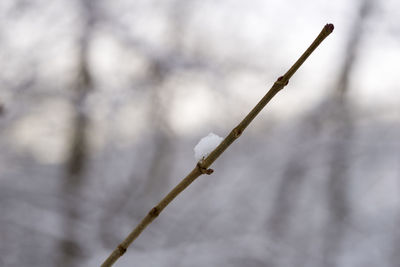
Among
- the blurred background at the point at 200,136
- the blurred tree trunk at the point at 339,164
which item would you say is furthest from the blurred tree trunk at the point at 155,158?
the blurred tree trunk at the point at 339,164

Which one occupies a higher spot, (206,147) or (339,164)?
(339,164)

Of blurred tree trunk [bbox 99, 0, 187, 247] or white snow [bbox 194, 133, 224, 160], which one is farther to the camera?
blurred tree trunk [bbox 99, 0, 187, 247]

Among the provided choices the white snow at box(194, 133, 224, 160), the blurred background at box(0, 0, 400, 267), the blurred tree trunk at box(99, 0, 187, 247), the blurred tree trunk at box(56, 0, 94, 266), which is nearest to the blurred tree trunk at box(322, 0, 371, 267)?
the blurred background at box(0, 0, 400, 267)

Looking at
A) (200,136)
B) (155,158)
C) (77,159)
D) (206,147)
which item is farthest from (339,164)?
(206,147)

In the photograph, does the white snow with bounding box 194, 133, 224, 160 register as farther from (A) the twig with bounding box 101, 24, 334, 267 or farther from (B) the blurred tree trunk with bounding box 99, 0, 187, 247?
(B) the blurred tree trunk with bounding box 99, 0, 187, 247

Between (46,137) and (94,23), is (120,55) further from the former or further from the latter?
(46,137)

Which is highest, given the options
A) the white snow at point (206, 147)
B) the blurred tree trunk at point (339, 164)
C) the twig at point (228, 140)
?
→ the blurred tree trunk at point (339, 164)

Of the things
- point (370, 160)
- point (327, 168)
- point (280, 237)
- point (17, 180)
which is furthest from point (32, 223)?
point (370, 160)

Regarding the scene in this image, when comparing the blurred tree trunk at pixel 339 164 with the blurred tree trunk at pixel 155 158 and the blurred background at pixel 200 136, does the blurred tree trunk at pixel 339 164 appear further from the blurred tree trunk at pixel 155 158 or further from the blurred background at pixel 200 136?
the blurred tree trunk at pixel 155 158

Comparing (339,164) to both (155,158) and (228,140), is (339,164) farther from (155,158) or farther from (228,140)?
(228,140)
